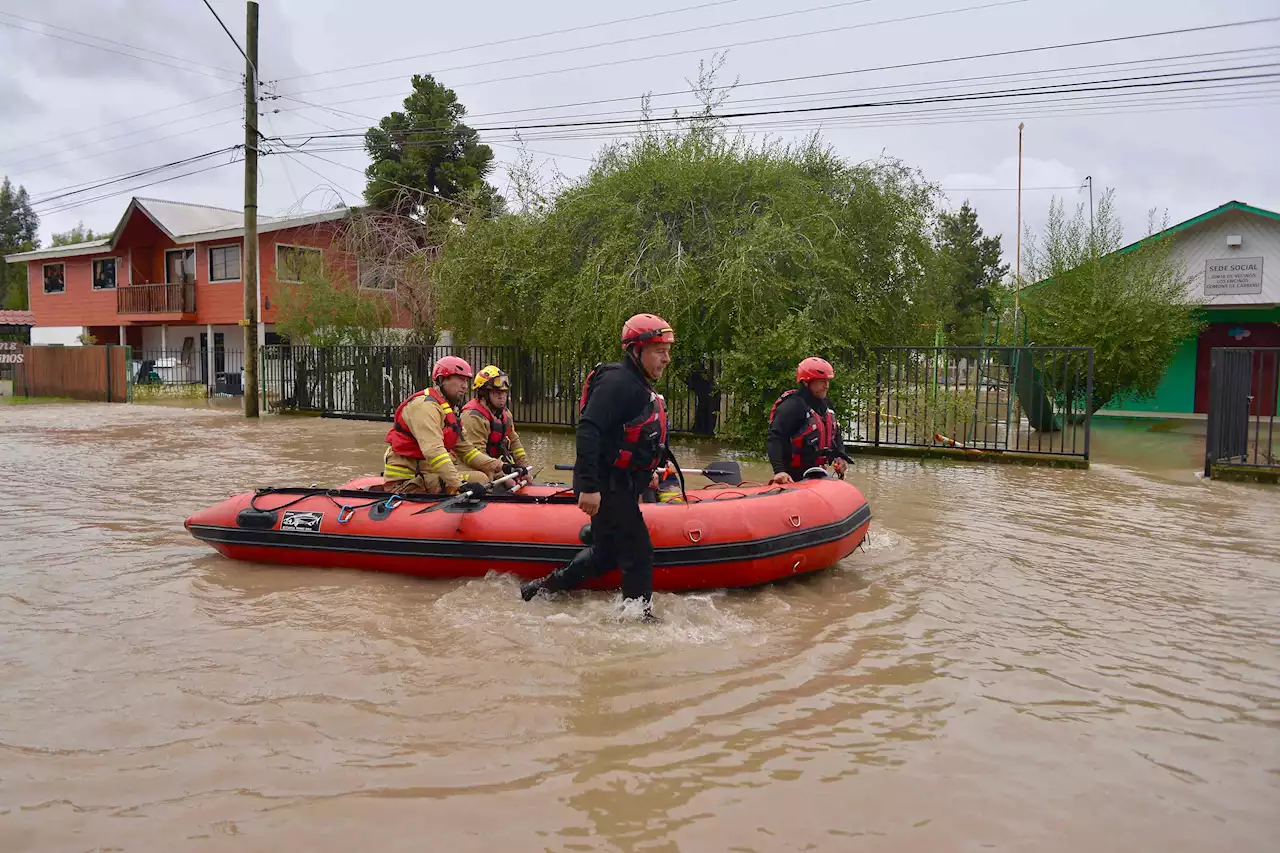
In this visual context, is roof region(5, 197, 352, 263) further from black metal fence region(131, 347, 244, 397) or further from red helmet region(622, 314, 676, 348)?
red helmet region(622, 314, 676, 348)

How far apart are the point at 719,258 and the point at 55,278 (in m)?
31.6

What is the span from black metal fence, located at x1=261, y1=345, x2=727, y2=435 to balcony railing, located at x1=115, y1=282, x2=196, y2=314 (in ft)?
33.1

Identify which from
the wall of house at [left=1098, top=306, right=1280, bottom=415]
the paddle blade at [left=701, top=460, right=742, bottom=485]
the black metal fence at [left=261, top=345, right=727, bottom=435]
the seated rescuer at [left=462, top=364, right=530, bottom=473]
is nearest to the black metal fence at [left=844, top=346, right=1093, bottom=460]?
the black metal fence at [left=261, top=345, right=727, bottom=435]

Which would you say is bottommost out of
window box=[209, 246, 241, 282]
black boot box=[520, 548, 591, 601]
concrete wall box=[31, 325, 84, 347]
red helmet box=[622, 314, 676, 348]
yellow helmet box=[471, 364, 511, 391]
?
black boot box=[520, 548, 591, 601]

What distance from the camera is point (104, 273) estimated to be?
32219mm

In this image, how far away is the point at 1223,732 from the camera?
388 cm

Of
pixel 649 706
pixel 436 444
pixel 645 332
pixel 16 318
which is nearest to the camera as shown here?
pixel 649 706

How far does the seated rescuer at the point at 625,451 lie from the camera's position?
4863 mm

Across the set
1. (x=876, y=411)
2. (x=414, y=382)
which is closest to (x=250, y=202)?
(x=414, y=382)

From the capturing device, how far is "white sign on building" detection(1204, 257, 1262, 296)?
18406mm

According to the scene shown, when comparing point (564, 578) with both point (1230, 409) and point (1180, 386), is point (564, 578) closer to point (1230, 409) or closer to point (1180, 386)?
point (1230, 409)

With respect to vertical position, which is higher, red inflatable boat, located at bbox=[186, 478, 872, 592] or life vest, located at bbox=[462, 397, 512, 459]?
life vest, located at bbox=[462, 397, 512, 459]

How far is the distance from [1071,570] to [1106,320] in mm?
10937

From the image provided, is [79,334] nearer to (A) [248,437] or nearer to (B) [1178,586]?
(A) [248,437]
